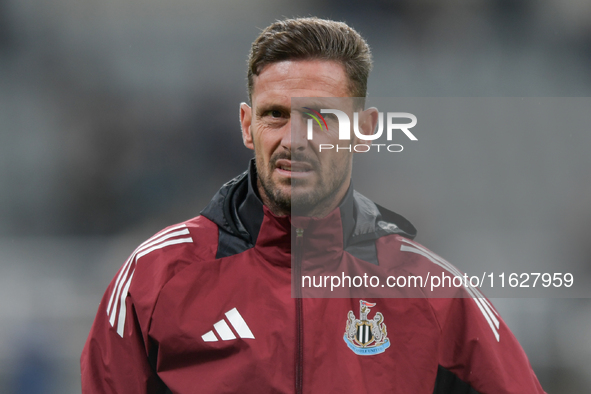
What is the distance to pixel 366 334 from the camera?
805 mm

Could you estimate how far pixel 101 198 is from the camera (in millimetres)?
1939

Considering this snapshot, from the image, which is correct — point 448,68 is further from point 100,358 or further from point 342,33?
point 100,358

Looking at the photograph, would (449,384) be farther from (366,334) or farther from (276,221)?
(276,221)

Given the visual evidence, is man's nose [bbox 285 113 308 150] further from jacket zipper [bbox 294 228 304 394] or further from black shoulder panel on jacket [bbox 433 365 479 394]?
black shoulder panel on jacket [bbox 433 365 479 394]

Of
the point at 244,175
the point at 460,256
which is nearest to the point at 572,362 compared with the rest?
the point at 460,256

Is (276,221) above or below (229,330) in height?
above

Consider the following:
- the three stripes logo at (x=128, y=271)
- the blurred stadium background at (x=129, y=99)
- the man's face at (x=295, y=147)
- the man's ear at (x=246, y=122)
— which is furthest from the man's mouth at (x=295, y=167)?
the blurred stadium background at (x=129, y=99)

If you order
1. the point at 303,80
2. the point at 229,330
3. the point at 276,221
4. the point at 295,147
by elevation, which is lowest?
the point at 229,330

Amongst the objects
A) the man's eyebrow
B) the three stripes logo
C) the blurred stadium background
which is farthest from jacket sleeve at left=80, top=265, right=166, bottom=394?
the blurred stadium background

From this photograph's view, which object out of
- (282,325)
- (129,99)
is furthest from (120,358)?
(129,99)

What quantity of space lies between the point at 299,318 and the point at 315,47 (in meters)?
0.45

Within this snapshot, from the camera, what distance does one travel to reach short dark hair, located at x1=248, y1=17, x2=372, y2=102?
83 cm

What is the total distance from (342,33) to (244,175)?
0.31 m

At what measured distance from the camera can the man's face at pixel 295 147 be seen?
0.81 m
